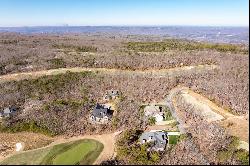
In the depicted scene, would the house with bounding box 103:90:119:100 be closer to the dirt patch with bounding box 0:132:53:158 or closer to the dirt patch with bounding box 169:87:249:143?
the dirt patch with bounding box 169:87:249:143

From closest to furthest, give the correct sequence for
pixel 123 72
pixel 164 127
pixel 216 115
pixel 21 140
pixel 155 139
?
1. pixel 155 139
2. pixel 21 140
3. pixel 164 127
4. pixel 216 115
5. pixel 123 72

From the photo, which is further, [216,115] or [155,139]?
[216,115]

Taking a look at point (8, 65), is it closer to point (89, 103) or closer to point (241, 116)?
point (89, 103)

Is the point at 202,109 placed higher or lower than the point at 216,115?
higher

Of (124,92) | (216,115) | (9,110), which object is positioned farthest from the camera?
(124,92)

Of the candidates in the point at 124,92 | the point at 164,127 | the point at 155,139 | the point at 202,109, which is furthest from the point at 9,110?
the point at 202,109

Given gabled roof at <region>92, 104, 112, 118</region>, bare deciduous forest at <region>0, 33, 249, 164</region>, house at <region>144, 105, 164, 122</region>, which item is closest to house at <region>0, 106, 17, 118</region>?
bare deciduous forest at <region>0, 33, 249, 164</region>

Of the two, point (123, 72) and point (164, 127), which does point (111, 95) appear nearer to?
point (164, 127)
